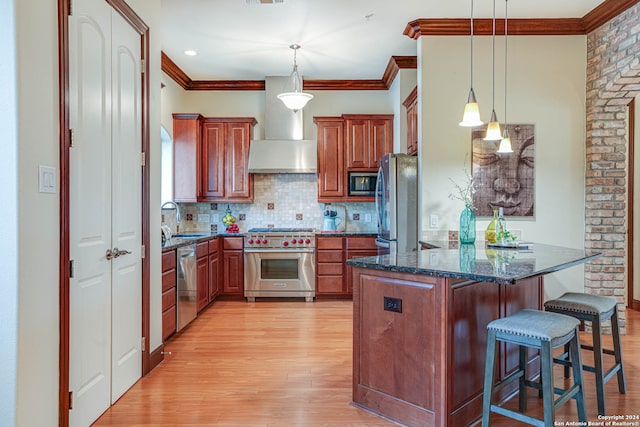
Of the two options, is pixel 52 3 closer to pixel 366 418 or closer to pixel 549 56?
pixel 366 418

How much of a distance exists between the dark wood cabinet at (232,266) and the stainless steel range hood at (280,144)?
97 centimetres

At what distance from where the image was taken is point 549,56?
379cm

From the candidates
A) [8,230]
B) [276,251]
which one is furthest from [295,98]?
[8,230]

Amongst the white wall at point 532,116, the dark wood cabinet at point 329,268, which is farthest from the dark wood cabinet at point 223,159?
the white wall at point 532,116

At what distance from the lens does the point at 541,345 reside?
5.99 ft

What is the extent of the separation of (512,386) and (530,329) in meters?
0.89

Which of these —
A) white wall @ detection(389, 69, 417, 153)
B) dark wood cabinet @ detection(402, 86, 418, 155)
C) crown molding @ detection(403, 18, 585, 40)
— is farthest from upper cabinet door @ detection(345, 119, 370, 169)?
crown molding @ detection(403, 18, 585, 40)

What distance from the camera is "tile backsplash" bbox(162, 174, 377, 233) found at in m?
5.66

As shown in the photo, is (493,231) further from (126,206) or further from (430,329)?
(126,206)

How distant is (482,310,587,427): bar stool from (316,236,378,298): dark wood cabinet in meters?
3.00

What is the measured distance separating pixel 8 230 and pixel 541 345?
2.33m

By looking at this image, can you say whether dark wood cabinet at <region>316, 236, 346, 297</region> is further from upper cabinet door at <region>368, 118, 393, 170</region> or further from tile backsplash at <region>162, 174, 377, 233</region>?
upper cabinet door at <region>368, 118, 393, 170</region>

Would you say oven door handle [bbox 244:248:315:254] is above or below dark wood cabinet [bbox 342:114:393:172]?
below

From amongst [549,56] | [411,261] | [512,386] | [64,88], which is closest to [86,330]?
[64,88]
